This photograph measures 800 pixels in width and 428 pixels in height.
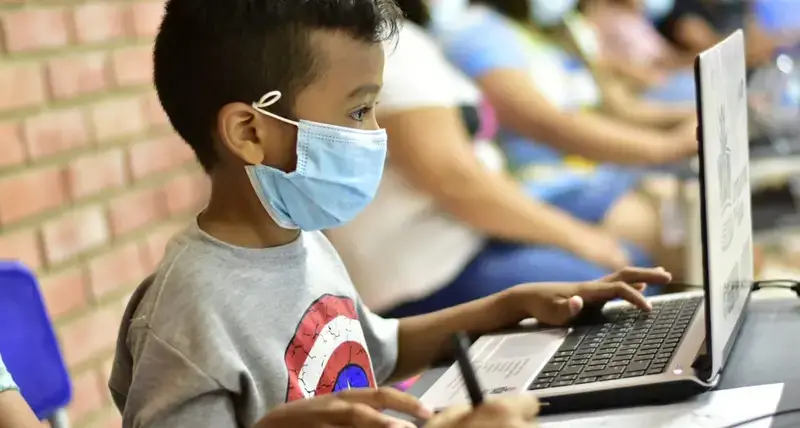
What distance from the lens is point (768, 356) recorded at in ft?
3.27

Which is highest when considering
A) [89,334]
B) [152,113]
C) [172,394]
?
[152,113]

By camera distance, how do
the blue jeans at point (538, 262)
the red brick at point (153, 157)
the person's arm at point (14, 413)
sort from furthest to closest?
the blue jeans at point (538, 262) < the red brick at point (153, 157) < the person's arm at point (14, 413)

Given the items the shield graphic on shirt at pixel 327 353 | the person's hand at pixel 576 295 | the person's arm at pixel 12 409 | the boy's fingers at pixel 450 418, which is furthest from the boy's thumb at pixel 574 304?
the person's arm at pixel 12 409

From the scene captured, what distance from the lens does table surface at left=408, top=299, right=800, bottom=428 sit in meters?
0.88

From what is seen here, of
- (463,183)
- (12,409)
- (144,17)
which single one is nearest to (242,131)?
(12,409)

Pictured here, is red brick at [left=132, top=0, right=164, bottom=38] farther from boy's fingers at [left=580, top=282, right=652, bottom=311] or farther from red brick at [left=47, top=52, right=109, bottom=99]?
boy's fingers at [left=580, top=282, right=652, bottom=311]

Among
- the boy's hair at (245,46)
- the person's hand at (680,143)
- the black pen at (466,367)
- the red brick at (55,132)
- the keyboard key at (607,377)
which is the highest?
the boy's hair at (245,46)

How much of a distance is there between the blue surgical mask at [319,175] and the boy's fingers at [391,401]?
1.13 ft

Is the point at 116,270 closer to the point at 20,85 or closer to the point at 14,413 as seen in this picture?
the point at 20,85

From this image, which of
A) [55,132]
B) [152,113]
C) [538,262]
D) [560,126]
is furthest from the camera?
[560,126]

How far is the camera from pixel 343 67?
39.6 inches

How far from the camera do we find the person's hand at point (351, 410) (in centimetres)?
71

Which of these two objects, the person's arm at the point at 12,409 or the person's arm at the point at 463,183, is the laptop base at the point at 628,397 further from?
the person's arm at the point at 463,183

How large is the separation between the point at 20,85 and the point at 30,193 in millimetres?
169
